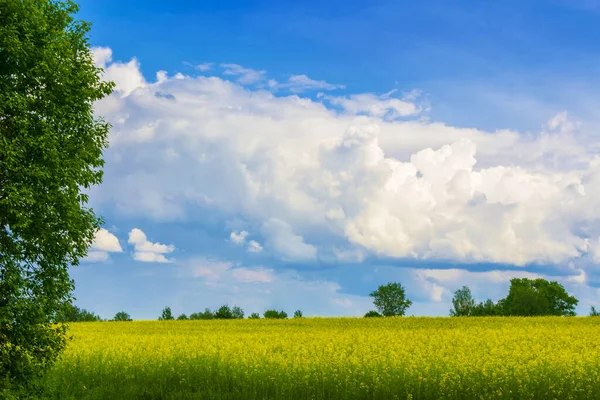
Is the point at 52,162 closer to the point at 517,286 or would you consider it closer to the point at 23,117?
the point at 23,117

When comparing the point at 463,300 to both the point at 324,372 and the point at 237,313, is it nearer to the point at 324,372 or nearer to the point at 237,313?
the point at 237,313

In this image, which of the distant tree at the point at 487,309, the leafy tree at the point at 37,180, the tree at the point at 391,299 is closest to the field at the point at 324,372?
the leafy tree at the point at 37,180

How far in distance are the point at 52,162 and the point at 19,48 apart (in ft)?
14.3

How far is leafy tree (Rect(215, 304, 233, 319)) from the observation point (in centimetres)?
7225

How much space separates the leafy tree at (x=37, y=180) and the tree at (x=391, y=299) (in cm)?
8348

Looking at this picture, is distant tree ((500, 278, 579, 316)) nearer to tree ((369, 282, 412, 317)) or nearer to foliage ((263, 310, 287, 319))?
tree ((369, 282, 412, 317))

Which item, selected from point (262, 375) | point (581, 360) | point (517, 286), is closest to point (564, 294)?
point (517, 286)

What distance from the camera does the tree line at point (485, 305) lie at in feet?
240

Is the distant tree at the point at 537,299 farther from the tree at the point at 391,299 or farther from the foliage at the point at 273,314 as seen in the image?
the foliage at the point at 273,314

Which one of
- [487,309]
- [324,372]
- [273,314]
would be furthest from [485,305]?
[324,372]

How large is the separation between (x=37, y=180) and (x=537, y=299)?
284ft

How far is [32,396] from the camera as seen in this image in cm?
2144

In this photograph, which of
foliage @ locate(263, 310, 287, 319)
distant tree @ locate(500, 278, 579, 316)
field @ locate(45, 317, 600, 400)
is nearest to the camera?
field @ locate(45, 317, 600, 400)

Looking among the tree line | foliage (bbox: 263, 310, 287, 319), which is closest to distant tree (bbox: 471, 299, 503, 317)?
the tree line
